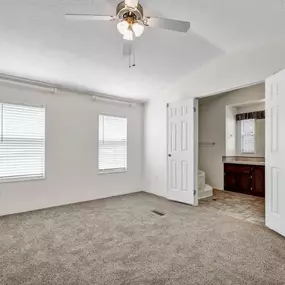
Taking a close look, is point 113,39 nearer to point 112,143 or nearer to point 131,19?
point 131,19

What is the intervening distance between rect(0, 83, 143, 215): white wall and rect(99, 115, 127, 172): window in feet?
0.48

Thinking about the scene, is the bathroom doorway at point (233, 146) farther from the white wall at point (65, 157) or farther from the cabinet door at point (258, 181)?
the white wall at point (65, 157)

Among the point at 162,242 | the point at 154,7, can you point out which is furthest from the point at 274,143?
the point at 154,7

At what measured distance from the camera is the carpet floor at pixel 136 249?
1.91 m

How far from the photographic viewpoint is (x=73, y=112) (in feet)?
14.3

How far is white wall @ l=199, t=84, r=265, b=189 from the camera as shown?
5.77 m

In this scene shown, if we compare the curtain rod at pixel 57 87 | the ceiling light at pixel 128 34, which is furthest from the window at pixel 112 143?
the ceiling light at pixel 128 34

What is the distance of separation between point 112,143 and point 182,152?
1.66 meters

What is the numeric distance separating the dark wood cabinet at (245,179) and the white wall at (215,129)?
0.66 feet

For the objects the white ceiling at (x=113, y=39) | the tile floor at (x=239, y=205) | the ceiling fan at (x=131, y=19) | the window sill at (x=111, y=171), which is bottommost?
the tile floor at (x=239, y=205)

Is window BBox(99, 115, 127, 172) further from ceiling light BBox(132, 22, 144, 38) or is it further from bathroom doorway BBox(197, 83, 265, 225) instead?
ceiling light BBox(132, 22, 144, 38)

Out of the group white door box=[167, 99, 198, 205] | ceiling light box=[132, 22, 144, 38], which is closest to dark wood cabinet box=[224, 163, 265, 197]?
white door box=[167, 99, 198, 205]

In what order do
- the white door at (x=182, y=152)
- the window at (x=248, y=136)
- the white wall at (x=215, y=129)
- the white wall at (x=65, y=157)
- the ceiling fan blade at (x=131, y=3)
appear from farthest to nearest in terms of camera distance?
the window at (x=248, y=136) < the white wall at (x=215, y=129) < the white door at (x=182, y=152) < the white wall at (x=65, y=157) < the ceiling fan blade at (x=131, y=3)

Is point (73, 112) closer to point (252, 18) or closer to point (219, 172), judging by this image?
point (252, 18)
